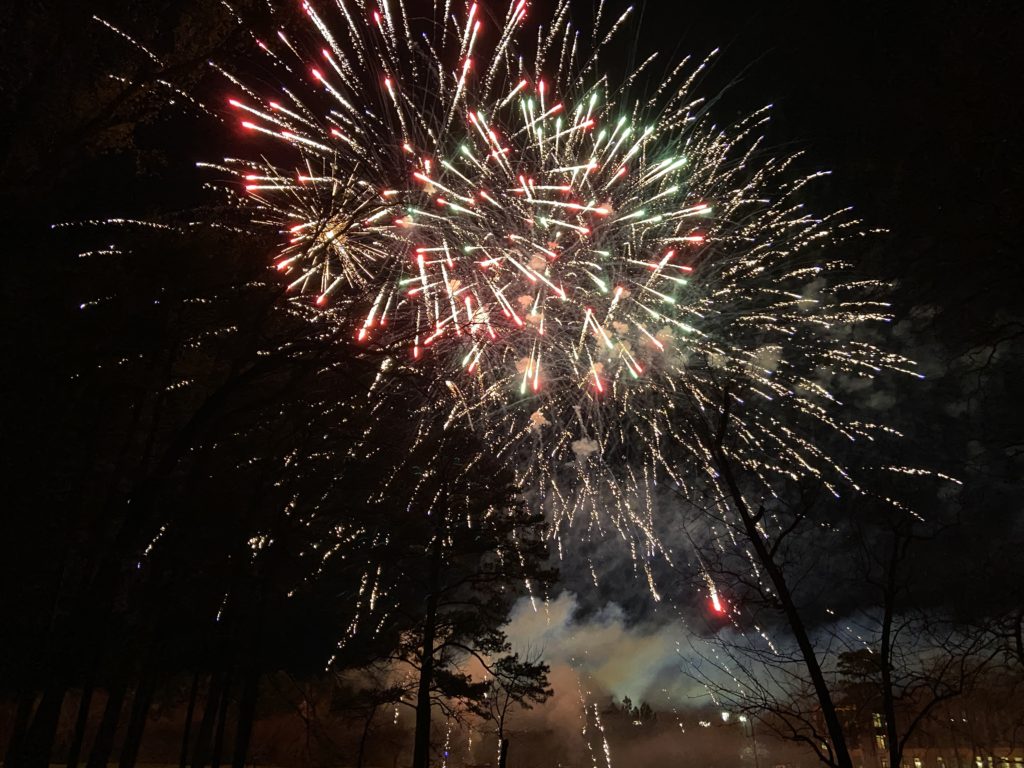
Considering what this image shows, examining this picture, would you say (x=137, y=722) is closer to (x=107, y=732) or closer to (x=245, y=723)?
(x=245, y=723)

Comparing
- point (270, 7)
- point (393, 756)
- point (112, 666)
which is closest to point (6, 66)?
point (270, 7)

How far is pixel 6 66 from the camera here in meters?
6.64

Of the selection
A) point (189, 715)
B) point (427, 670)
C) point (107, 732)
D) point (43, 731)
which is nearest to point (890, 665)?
point (43, 731)

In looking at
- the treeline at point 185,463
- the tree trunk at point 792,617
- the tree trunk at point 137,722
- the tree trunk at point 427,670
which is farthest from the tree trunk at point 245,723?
the tree trunk at point 792,617

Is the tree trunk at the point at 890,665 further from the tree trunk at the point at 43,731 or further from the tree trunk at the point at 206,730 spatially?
the tree trunk at the point at 206,730

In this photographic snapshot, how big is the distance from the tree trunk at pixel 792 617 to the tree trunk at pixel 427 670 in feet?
38.9

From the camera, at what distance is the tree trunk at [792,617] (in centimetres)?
632

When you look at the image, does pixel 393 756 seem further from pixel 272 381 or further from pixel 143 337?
pixel 143 337

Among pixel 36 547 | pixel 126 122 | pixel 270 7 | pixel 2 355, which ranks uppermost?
pixel 270 7

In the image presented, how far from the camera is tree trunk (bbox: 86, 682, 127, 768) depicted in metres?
10.2

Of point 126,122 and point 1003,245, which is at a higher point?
point 126,122

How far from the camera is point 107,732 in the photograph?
10.8 meters

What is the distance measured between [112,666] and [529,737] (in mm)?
57262

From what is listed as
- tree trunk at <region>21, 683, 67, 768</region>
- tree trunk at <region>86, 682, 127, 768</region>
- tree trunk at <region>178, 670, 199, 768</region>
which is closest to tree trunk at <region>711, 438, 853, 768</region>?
tree trunk at <region>21, 683, 67, 768</region>
